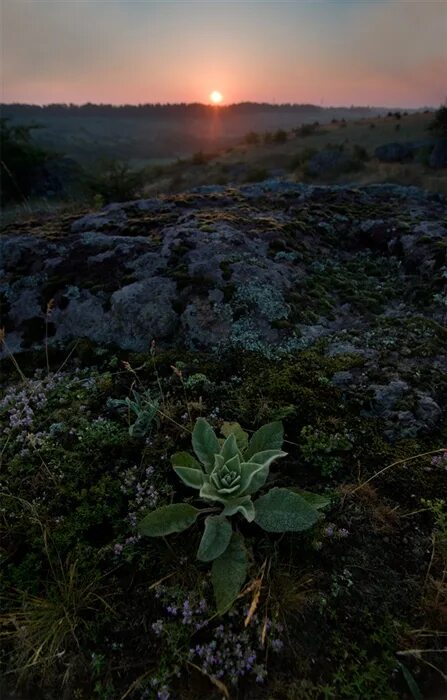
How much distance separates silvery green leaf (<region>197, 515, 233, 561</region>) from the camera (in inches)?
121

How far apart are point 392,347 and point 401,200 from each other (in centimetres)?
637

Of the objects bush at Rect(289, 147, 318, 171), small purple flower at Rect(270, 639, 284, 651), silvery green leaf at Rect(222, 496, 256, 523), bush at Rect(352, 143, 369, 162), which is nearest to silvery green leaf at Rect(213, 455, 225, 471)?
silvery green leaf at Rect(222, 496, 256, 523)

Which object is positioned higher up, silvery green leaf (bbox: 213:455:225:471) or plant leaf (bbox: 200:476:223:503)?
silvery green leaf (bbox: 213:455:225:471)

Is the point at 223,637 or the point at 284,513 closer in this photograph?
the point at 223,637

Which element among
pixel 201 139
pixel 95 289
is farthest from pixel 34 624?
pixel 201 139

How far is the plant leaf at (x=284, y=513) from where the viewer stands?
3186mm

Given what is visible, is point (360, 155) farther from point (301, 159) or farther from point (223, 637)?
point (223, 637)

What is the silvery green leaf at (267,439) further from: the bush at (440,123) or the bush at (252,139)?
the bush at (252,139)

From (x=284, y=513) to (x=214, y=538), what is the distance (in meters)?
0.57

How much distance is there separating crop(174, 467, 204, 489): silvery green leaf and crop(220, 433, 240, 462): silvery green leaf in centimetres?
26

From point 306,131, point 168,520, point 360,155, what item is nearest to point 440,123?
point 360,155

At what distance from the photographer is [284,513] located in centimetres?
326

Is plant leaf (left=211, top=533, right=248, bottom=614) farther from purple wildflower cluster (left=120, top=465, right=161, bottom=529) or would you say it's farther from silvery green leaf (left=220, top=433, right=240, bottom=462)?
purple wildflower cluster (left=120, top=465, right=161, bottom=529)

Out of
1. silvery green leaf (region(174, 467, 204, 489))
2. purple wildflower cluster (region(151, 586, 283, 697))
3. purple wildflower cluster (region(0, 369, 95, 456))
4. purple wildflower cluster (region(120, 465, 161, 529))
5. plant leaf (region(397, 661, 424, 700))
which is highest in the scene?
silvery green leaf (region(174, 467, 204, 489))
